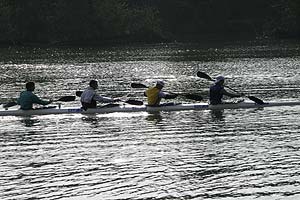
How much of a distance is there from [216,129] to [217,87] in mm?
5510

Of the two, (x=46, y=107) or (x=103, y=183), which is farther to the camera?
(x=46, y=107)

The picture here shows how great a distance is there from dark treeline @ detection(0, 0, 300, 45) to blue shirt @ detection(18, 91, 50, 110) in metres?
82.9

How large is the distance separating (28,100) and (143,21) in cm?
9441

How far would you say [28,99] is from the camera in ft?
84.4

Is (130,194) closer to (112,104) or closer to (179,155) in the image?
(179,155)

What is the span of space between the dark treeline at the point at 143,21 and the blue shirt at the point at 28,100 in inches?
3262

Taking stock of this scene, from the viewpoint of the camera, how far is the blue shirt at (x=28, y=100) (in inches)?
1009

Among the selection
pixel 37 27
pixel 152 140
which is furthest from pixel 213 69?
pixel 37 27

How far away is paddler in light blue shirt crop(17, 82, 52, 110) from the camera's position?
25.6 meters

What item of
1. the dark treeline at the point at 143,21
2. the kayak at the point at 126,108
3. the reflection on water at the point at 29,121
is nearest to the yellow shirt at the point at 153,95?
the kayak at the point at 126,108

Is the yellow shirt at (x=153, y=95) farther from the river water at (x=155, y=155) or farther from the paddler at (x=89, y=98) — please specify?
the paddler at (x=89, y=98)

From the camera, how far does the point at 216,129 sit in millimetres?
21688

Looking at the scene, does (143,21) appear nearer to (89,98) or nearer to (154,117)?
(89,98)

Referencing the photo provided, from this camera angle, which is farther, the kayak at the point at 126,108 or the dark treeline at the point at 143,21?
the dark treeline at the point at 143,21
